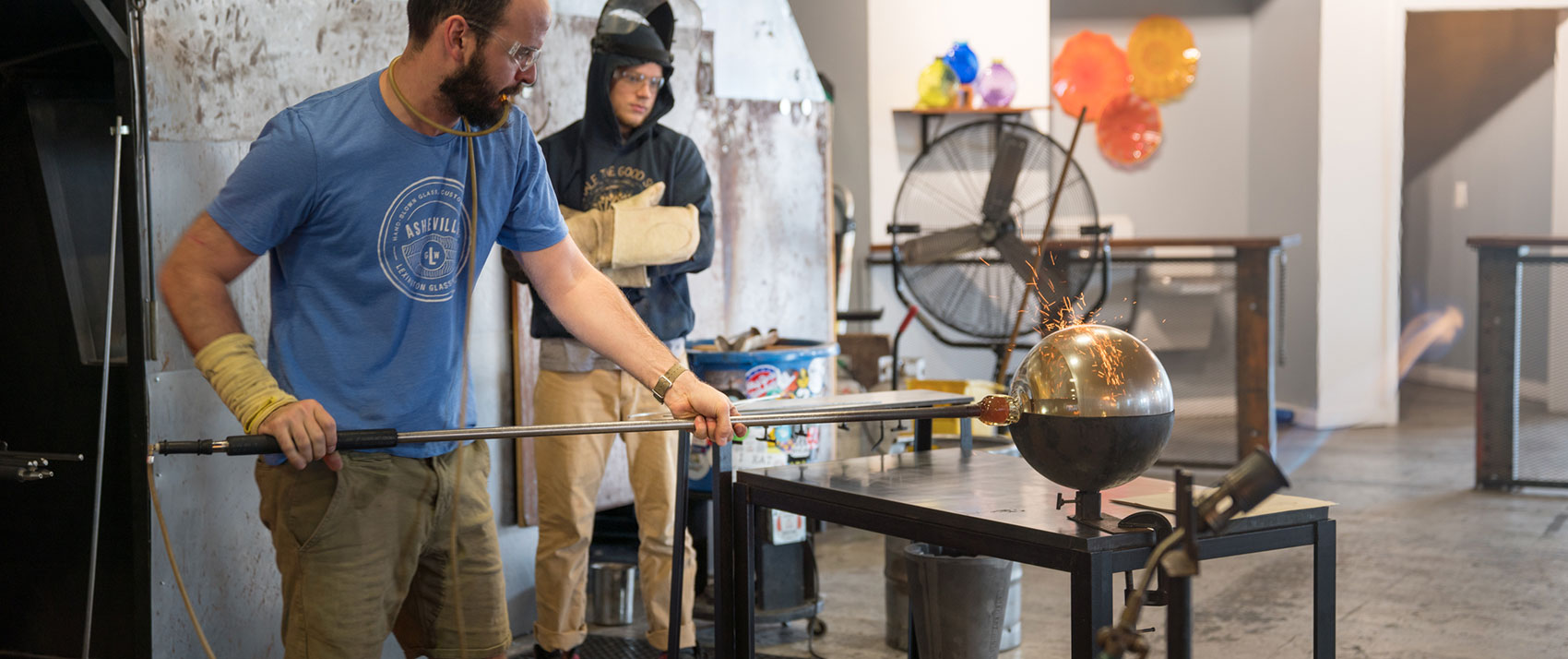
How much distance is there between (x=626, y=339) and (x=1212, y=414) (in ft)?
21.0

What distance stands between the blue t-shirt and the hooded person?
47.9 inches

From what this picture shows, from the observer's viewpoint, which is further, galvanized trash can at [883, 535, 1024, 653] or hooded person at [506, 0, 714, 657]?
galvanized trash can at [883, 535, 1024, 653]

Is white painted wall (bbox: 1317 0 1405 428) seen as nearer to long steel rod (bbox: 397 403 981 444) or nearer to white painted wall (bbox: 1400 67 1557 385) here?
white painted wall (bbox: 1400 67 1557 385)

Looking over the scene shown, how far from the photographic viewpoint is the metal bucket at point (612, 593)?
3754mm

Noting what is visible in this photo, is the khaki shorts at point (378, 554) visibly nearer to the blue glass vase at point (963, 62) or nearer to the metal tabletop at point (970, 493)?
the metal tabletop at point (970, 493)

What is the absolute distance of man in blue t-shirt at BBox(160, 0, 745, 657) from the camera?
1823 mm

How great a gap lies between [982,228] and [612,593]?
96.8 inches

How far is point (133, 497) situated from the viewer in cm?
243

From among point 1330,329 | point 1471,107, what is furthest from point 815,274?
point 1471,107

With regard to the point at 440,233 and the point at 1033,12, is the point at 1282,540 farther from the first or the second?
the point at 1033,12

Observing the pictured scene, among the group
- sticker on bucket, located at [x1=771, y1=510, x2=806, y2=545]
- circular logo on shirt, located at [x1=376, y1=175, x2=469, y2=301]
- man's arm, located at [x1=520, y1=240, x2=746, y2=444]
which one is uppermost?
circular logo on shirt, located at [x1=376, y1=175, x2=469, y2=301]

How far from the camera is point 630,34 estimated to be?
3.30m

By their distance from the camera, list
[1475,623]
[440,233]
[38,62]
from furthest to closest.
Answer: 1. [1475,623]
2. [38,62]
3. [440,233]

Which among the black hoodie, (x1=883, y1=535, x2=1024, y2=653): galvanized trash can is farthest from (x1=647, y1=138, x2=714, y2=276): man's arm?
(x1=883, y1=535, x2=1024, y2=653): galvanized trash can
